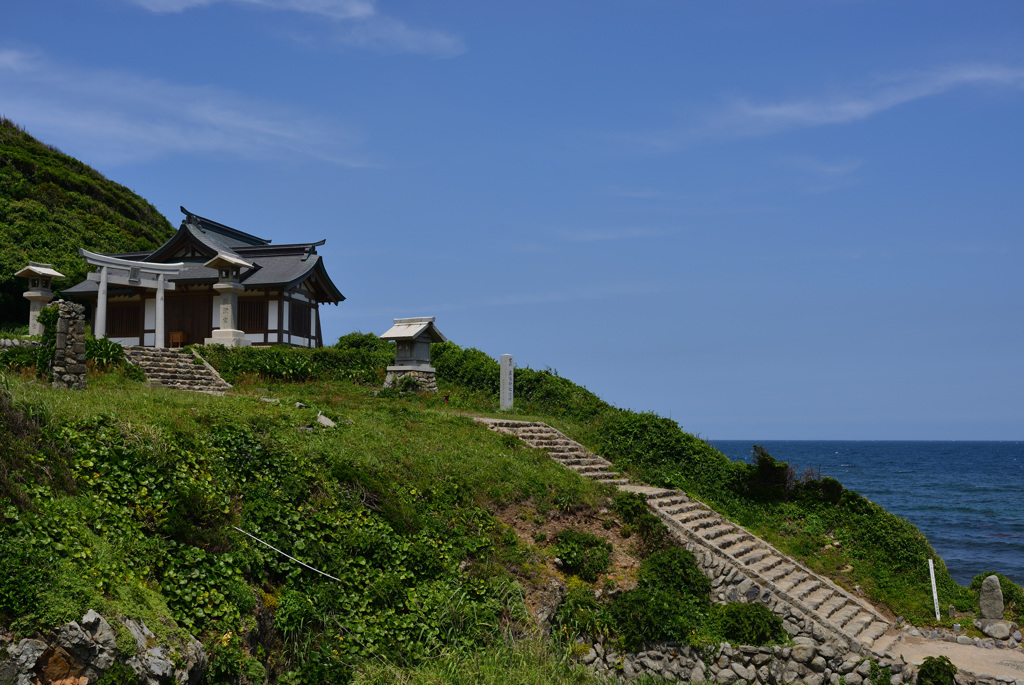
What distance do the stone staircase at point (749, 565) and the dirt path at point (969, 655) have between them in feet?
1.65

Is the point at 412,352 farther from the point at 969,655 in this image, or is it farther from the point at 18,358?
the point at 969,655

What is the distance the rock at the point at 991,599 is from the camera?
63.3 ft

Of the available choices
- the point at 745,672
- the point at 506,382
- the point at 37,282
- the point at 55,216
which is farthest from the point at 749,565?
the point at 55,216

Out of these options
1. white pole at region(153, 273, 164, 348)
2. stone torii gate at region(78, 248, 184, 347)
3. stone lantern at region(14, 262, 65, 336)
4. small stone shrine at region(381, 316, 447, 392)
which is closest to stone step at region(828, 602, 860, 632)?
small stone shrine at region(381, 316, 447, 392)

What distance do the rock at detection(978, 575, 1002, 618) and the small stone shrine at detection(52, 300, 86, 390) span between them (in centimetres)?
2325

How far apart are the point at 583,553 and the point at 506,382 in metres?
14.0

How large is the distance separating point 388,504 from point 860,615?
12.0 m

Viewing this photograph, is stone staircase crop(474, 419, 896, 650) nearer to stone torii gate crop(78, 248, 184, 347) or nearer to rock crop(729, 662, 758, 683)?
rock crop(729, 662, 758, 683)

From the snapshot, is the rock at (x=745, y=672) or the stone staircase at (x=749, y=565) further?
the stone staircase at (x=749, y=565)

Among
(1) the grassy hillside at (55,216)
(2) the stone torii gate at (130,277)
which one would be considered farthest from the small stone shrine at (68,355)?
(1) the grassy hillside at (55,216)

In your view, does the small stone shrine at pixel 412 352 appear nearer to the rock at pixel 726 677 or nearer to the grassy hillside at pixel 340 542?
the grassy hillside at pixel 340 542

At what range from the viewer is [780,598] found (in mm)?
17547

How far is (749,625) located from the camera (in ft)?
52.3

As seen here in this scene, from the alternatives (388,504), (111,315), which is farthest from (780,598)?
(111,315)
